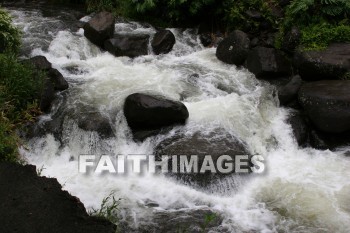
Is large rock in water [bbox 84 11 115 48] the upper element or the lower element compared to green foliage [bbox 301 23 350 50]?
lower

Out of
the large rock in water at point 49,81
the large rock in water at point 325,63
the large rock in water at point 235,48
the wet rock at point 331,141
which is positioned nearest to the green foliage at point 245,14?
the large rock in water at point 235,48

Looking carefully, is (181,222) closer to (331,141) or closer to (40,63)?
(331,141)

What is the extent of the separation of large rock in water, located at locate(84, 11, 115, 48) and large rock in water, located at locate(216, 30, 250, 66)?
10.5 ft

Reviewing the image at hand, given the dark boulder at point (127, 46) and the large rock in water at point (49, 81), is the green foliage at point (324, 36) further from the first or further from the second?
the large rock in water at point (49, 81)

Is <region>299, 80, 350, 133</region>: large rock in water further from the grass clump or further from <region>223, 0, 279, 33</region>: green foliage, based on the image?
the grass clump

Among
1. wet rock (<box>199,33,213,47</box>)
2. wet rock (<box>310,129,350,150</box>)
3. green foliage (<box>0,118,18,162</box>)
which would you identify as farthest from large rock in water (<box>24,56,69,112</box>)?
wet rock (<box>310,129,350,150</box>)

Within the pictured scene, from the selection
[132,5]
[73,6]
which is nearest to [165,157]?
[132,5]

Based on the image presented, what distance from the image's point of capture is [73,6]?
48.0 ft

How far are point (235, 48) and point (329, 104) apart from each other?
3.27m

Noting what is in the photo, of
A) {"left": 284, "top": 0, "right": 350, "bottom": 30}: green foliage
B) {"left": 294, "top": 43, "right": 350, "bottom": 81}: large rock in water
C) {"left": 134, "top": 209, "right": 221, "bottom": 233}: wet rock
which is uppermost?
{"left": 284, "top": 0, "right": 350, "bottom": 30}: green foliage

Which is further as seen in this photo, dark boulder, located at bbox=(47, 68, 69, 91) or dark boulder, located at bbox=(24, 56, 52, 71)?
dark boulder, located at bbox=(47, 68, 69, 91)

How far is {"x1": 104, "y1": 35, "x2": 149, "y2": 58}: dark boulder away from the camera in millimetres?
10812

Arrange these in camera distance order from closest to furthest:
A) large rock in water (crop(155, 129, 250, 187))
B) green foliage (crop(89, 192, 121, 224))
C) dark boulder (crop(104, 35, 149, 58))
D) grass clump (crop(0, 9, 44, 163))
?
1. green foliage (crop(89, 192, 121, 224))
2. large rock in water (crop(155, 129, 250, 187))
3. grass clump (crop(0, 9, 44, 163))
4. dark boulder (crop(104, 35, 149, 58))

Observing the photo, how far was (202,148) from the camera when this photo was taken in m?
7.55
